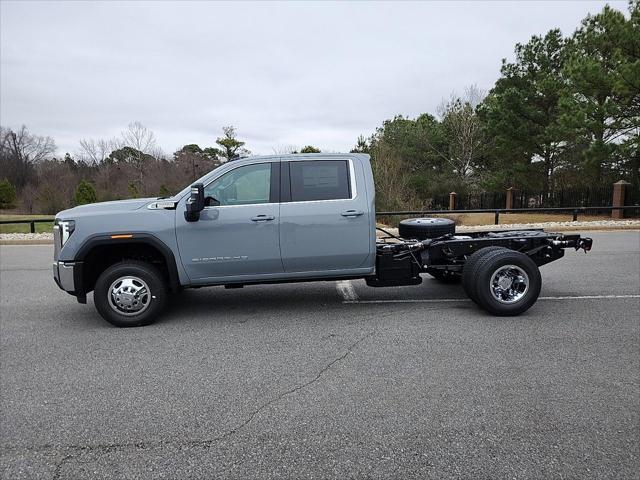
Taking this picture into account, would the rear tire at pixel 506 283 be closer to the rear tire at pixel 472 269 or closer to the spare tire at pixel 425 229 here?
the rear tire at pixel 472 269

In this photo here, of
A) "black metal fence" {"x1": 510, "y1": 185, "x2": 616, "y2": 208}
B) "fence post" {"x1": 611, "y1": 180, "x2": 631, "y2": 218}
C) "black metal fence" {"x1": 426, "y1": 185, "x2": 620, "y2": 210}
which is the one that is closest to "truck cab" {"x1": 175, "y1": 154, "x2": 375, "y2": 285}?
"fence post" {"x1": 611, "y1": 180, "x2": 631, "y2": 218}

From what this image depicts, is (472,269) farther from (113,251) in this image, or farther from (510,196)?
(510,196)

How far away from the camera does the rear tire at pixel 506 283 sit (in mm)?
5570

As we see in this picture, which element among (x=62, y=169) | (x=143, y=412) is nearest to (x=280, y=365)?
(x=143, y=412)

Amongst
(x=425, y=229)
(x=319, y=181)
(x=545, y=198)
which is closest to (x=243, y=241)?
(x=319, y=181)

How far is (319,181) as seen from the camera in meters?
5.74

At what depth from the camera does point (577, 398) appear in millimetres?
3480

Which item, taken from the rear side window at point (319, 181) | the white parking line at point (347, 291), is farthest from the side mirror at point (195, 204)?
the white parking line at point (347, 291)

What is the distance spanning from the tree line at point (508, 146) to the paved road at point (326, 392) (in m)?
4.10

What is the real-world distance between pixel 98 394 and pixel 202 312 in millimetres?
2481

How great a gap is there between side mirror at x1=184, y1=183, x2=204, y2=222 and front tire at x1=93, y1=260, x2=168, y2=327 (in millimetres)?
855

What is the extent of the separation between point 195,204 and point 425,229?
125 inches

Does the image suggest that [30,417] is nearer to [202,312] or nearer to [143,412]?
[143,412]

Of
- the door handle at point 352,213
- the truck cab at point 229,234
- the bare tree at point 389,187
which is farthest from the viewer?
the bare tree at point 389,187
